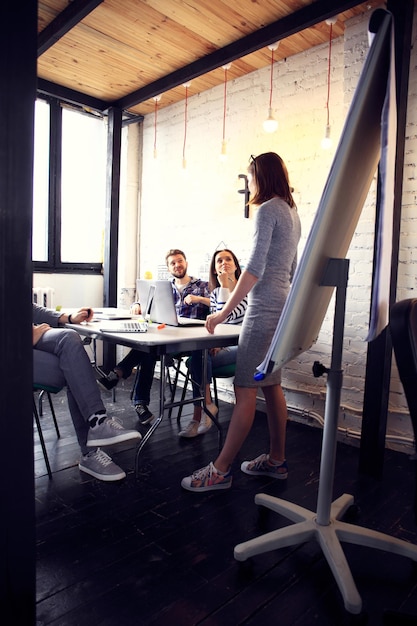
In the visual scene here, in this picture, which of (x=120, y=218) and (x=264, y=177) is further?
(x=120, y=218)

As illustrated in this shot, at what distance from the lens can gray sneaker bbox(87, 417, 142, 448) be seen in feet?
7.18

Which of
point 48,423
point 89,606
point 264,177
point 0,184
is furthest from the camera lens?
point 48,423

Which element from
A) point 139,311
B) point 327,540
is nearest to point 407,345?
point 327,540

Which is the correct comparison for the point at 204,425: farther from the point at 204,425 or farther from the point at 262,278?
the point at 262,278

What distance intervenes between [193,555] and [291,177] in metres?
2.62

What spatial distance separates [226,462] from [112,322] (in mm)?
1105

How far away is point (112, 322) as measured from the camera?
8.88ft

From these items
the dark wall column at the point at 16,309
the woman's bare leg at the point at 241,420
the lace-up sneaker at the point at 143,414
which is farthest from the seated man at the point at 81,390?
the dark wall column at the point at 16,309

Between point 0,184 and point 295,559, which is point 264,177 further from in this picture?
point 295,559

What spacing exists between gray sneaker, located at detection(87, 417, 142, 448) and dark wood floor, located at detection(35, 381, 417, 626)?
0.21 m

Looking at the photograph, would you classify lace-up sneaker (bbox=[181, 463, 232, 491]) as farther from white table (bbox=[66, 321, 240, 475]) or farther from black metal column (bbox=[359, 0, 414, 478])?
black metal column (bbox=[359, 0, 414, 478])

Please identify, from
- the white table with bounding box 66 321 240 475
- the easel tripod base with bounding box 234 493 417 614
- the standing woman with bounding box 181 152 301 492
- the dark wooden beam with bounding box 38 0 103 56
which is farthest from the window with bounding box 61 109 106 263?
the easel tripod base with bounding box 234 493 417 614

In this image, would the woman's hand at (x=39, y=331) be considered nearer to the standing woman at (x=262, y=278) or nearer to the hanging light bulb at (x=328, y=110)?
the standing woman at (x=262, y=278)

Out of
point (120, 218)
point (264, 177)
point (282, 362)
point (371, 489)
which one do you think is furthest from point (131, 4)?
point (371, 489)
